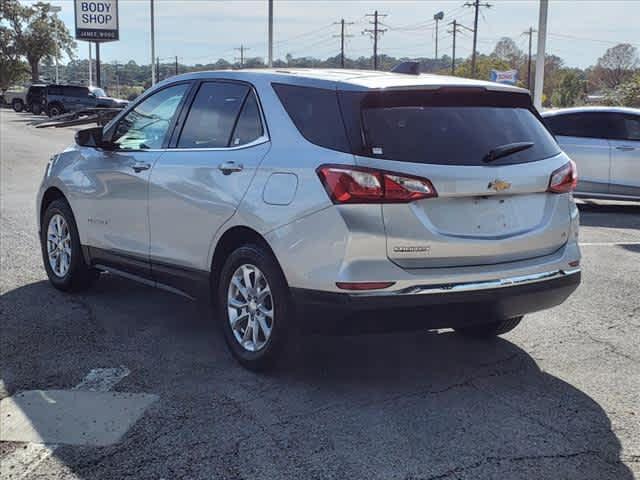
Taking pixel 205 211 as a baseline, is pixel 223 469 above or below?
below

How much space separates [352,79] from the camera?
4629mm

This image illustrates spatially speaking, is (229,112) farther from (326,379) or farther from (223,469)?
(223,469)

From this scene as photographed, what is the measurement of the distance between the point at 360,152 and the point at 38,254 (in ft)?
17.5

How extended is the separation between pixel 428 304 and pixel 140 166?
8.45 feet

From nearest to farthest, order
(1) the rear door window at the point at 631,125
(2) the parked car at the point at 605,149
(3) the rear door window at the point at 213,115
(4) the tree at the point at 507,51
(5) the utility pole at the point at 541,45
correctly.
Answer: (3) the rear door window at the point at 213,115, (2) the parked car at the point at 605,149, (1) the rear door window at the point at 631,125, (5) the utility pole at the point at 541,45, (4) the tree at the point at 507,51

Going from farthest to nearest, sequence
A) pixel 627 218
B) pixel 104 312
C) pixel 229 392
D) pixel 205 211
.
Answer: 1. pixel 627 218
2. pixel 104 312
3. pixel 205 211
4. pixel 229 392

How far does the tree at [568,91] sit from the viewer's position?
78062mm

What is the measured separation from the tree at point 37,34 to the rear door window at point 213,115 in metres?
82.5

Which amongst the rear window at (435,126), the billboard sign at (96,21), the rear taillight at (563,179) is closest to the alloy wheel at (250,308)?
the rear window at (435,126)

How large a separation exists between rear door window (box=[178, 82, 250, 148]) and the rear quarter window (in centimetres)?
45

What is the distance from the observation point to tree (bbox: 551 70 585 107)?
78062 mm

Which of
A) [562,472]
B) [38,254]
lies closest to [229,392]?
[562,472]

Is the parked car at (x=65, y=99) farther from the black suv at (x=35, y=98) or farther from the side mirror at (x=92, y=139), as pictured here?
the side mirror at (x=92, y=139)

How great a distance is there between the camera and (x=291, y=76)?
4.90 metres
